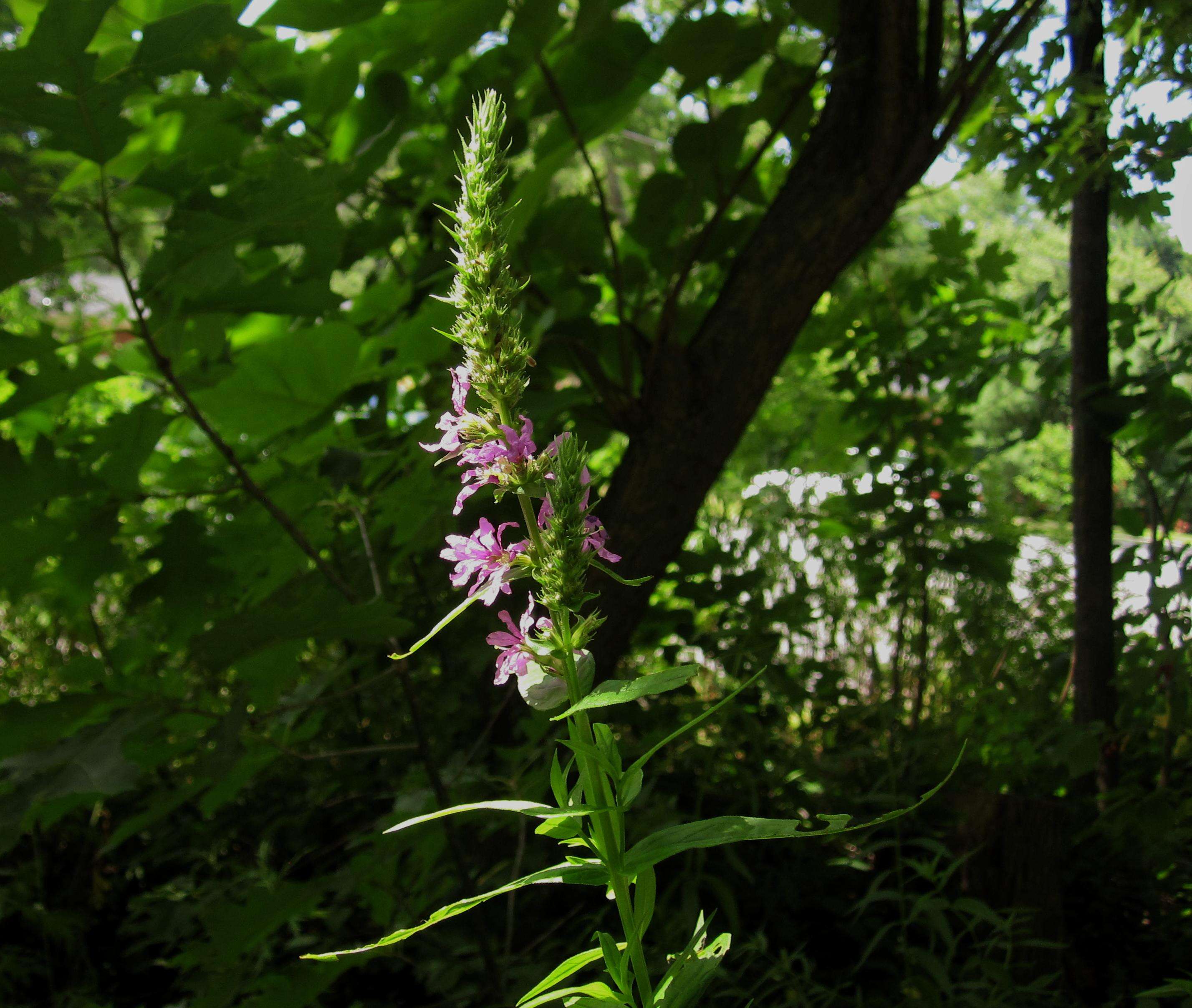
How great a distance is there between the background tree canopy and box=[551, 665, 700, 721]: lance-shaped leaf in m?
0.52

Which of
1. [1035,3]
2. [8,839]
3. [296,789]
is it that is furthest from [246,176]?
[296,789]

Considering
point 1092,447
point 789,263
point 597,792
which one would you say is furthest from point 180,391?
point 1092,447

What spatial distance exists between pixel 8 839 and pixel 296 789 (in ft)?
4.57

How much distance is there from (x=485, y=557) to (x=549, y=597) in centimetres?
7

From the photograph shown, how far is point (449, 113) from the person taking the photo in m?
1.69

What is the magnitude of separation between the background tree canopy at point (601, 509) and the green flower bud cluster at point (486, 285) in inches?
22.6

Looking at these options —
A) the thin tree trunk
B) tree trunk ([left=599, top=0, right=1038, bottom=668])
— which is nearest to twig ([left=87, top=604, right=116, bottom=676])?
tree trunk ([left=599, top=0, right=1038, bottom=668])

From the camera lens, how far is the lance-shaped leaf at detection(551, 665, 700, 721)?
0.41 m

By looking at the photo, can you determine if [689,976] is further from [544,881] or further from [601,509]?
[601,509]

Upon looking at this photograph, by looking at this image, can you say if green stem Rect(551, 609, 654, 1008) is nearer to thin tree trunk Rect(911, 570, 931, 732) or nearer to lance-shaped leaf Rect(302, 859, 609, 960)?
lance-shaped leaf Rect(302, 859, 609, 960)

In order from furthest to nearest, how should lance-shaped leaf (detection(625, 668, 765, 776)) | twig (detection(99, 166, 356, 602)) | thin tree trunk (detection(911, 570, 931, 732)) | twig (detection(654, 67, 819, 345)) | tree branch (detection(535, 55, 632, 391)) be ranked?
1. thin tree trunk (detection(911, 570, 931, 732))
2. twig (detection(654, 67, 819, 345))
3. tree branch (detection(535, 55, 632, 391))
4. twig (detection(99, 166, 356, 602))
5. lance-shaped leaf (detection(625, 668, 765, 776))

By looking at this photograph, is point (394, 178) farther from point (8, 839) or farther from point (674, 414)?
point (8, 839)

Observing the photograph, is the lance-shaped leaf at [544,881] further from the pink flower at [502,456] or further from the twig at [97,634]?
the twig at [97,634]

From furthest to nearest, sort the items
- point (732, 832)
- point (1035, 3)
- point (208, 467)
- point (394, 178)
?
point (394, 178) < point (208, 467) < point (1035, 3) < point (732, 832)
